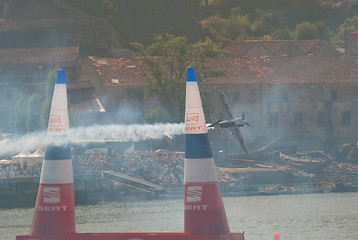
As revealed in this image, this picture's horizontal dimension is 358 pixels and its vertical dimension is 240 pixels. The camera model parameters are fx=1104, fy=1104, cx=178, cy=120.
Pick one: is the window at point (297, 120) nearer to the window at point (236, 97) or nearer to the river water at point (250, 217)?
the window at point (236, 97)

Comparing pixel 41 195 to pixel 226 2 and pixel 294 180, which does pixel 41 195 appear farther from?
pixel 226 2

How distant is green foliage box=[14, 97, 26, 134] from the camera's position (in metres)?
86.1

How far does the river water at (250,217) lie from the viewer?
5322 centimetres

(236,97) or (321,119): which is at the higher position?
(236,97)

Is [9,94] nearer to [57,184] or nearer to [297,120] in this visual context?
[297,120]

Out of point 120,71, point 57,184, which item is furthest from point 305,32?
point 57,184

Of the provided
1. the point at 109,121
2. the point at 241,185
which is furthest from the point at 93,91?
the point at 241,185

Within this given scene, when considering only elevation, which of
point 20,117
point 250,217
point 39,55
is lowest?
point 250,217

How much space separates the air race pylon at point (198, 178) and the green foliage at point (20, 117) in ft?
182

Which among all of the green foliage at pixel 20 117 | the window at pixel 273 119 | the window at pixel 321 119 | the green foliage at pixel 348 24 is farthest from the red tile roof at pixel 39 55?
the green foliage at pixel 348 24

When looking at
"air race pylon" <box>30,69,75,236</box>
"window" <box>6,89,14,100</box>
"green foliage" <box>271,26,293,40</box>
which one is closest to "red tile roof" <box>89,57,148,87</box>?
"window" <box>6,89,14,100</box>

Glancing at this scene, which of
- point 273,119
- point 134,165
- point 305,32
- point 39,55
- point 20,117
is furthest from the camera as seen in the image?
point 305,32

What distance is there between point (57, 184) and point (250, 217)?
96.5ft

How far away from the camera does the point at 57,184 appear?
102 feet
